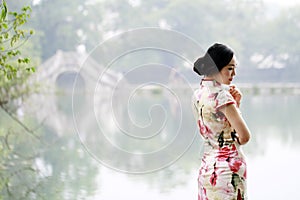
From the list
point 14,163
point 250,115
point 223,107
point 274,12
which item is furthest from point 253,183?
point 274,12

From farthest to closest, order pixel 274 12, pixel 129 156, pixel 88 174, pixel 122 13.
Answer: pixel 274 12, pixel 122 13, pixel 129 156, pixel 88 174

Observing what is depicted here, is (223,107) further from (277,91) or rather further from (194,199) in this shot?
(277,91)

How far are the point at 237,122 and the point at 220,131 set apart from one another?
0.24 ft

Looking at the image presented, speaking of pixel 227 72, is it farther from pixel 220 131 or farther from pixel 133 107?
pixel 133 107

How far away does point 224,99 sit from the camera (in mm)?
1349

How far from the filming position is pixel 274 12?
2433cm

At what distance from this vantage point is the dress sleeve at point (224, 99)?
1.34 metres

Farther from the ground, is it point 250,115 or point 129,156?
point 250,115

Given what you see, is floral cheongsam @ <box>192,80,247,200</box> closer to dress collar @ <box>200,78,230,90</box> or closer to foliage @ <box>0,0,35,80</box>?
dress collar @ <box>200,78,230,90</box>

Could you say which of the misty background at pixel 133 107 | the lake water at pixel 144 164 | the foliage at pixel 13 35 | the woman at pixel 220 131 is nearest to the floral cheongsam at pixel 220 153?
the woman at pixel 220 131

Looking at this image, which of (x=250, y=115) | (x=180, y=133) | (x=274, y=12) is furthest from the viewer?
(x=274, y=12)

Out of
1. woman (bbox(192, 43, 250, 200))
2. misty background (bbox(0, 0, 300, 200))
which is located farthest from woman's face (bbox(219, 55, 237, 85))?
misty background (bbox(0, 0, 300, 200))

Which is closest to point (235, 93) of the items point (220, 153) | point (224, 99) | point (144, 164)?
point (224, 99)

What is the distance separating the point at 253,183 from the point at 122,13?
17471 millimetres
